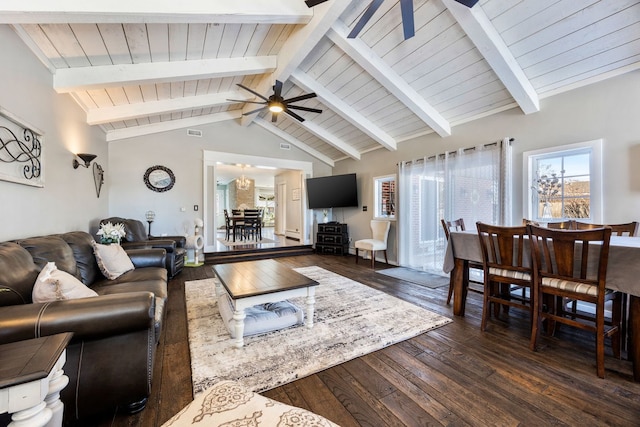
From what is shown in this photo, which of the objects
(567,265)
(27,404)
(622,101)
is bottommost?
(27,404)

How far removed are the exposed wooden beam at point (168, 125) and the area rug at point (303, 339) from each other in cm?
361

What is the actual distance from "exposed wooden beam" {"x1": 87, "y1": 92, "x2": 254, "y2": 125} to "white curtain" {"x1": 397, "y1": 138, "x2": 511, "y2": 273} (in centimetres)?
356

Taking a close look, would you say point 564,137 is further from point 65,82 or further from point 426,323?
point 65,82

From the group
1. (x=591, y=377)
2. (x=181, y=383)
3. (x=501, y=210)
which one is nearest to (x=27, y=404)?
(x=181, y=383)

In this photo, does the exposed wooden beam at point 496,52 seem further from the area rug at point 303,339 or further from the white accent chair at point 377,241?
the white accent chair at point 377,241

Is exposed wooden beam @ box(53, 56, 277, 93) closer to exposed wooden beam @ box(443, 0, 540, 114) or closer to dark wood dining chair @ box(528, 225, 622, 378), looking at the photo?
exposed wooden beam @ box(443, 0, 540, 114)

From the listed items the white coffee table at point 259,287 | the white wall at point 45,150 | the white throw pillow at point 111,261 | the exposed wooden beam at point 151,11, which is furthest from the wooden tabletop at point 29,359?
the exposed wooden beam at point 151,11

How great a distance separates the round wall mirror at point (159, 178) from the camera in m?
5.26

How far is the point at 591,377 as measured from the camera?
1.78m

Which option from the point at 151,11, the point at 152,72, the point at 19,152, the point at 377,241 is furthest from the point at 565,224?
the point at 19,152

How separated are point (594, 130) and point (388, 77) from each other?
94.8 inches

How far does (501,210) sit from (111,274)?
4.71m

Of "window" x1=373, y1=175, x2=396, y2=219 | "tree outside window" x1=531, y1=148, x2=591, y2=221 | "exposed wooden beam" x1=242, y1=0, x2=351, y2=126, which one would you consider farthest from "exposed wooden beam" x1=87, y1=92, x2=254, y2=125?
"tree outside window" x1=531, y1=148, x2=591, y2=221

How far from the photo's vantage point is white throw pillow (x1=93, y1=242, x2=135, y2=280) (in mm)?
2625
